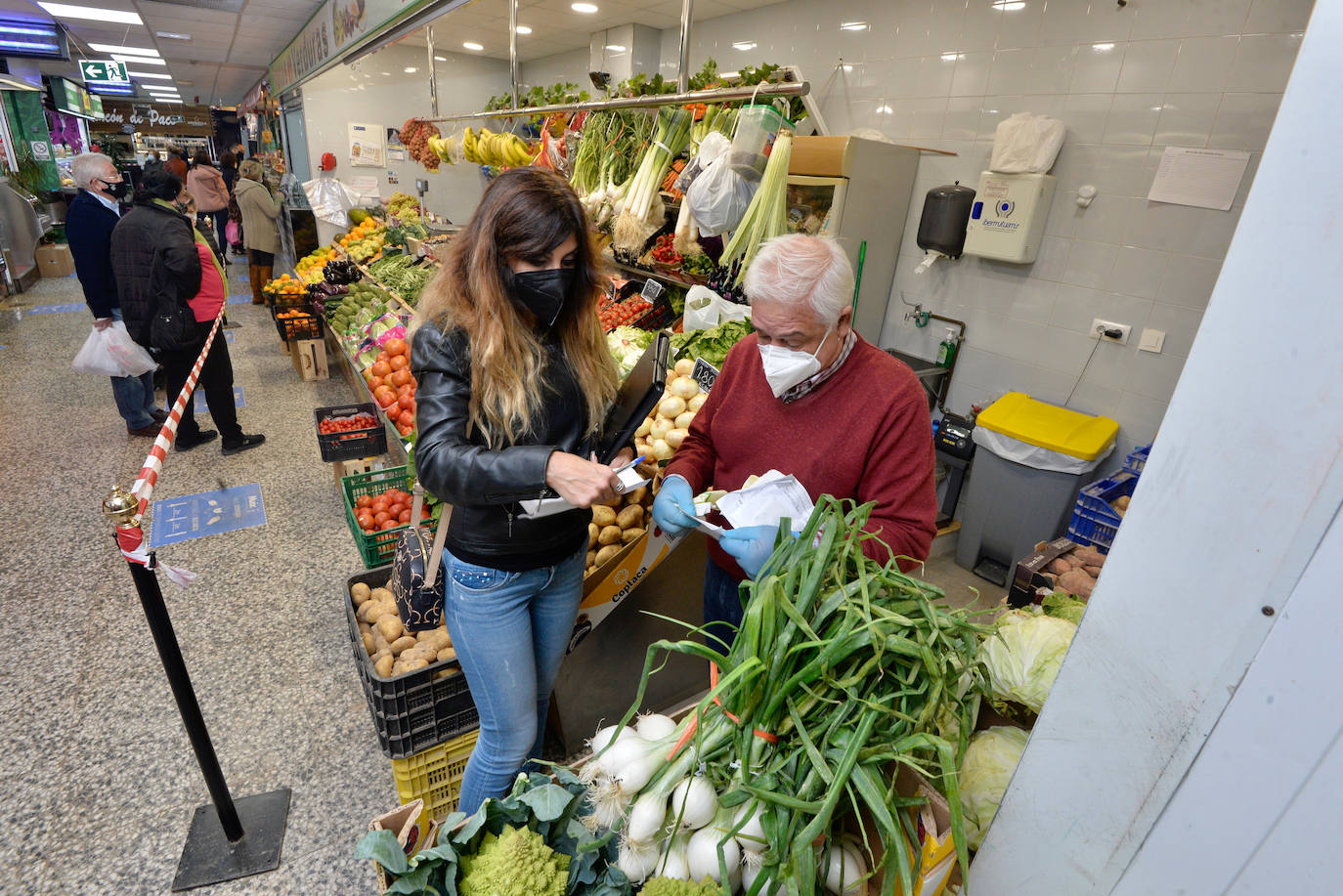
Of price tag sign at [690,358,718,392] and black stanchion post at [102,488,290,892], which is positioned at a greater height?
price tag sign at [690,358,718,392]

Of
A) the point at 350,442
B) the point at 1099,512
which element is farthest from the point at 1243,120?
the point at 350,442

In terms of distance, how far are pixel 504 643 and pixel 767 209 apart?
7.32 feet

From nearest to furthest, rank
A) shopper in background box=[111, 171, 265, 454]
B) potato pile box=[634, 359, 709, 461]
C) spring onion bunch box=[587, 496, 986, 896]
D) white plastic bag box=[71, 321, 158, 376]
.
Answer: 1. spring onion bunch box=[587, 496, 986, 896]
2. potato pile box=[634, 359, 709, 461]
3. shopper in background box=[111, 171, 265, 454]
4. white plastic bag box=[71, 321, 158, 376]

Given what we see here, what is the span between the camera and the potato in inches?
92.7

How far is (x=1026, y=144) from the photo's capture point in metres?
3.68

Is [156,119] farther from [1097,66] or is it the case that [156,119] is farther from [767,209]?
[1097,66]

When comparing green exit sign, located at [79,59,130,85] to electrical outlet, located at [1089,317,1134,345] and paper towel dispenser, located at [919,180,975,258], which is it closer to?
paper towel dispenser, located at [919,180,975,258]

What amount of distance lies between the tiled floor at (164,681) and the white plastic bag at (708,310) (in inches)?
80.9

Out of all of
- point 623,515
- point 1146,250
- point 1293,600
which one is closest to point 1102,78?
point 1146,250

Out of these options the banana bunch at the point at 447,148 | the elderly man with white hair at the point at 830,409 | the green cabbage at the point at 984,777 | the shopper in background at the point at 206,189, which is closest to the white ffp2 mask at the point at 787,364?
the elderly man with white hair at the point at 830,409

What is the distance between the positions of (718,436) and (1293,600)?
140cm

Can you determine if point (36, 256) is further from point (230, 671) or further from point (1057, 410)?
point (1057, 410)

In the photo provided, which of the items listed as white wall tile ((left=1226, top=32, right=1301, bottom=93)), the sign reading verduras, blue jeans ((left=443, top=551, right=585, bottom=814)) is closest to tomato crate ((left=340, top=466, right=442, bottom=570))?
blue jeans ((left=443, top=551, right=585, bottom=814))

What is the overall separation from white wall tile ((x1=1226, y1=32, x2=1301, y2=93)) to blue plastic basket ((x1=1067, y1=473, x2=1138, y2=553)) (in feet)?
6.05
